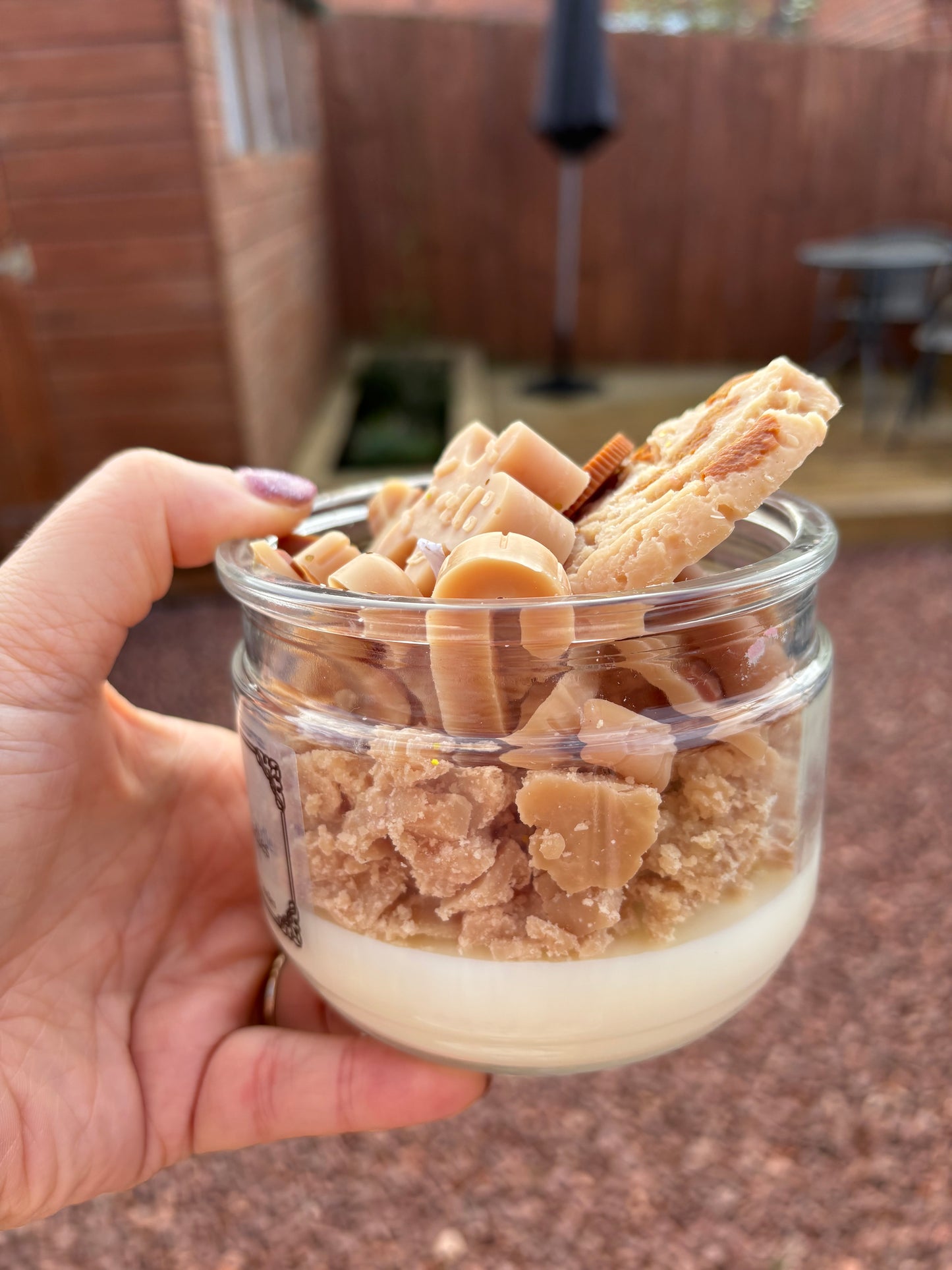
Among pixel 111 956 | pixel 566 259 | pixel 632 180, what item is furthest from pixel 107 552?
pixel 632 180

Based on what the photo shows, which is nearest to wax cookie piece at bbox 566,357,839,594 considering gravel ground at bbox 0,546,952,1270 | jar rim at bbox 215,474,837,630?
jar rim at bbox 215,474,837,630

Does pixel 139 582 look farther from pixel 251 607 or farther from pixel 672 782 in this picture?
pixel 672 782

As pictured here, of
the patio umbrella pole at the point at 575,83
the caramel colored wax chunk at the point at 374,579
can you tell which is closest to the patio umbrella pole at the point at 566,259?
the patio umbrella pole at the point at 575,83

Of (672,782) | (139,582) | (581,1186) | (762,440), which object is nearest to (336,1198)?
(581,1186)

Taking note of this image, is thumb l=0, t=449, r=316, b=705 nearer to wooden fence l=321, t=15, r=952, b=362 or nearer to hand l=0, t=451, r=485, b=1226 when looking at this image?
hand l=0, t=451, r=485, b=1226

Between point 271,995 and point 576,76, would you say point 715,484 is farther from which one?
point 576,76

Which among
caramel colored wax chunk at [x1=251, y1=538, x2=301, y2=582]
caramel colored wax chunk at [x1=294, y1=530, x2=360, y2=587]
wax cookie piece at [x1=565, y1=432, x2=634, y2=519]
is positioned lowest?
caramel colored wax chunk at [x1=294, y1=530, x2=360, y2=587]

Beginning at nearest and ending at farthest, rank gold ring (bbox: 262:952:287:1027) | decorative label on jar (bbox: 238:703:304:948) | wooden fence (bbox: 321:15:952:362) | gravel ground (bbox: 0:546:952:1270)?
decorative label on jar (bbox: 238:703:304:948), gold ring (bbox: 262:952:287:1027), gravel ground (bbox: 0:546:952:1270), wooden fence (bbox: 321:15:952:362)

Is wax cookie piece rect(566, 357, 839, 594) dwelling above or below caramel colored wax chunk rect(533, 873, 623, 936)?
above
